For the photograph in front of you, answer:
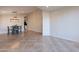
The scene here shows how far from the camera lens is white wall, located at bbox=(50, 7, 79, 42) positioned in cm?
804

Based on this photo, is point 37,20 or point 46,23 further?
point 37,20

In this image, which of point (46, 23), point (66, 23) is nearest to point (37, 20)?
point (46, 23)

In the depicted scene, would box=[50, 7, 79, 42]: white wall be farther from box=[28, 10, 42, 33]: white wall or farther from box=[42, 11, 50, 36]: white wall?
box=[28, 10, 42, 33]: white wall

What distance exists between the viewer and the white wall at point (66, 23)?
804 centimetres

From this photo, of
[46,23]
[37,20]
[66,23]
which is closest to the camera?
[66,23]

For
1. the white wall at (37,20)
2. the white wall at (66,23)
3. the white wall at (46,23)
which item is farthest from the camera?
the white wall at (37,20)

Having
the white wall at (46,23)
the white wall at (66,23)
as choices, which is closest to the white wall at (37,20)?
the white wall at (46,23)

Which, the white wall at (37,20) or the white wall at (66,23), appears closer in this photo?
the white wall at (66,23)

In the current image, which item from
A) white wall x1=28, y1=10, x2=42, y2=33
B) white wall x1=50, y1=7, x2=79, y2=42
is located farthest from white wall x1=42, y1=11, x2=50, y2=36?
white wall x1=28, y1=10, x2=42, y2=33

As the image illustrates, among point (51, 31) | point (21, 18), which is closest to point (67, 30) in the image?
point (51, 31)

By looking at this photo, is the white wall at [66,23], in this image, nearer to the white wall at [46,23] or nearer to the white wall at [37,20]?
the white wall at [46,23]

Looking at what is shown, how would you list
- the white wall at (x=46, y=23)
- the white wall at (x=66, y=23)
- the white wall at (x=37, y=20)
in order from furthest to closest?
1. the white wall at (x=37, y=20)
2. the white wall at (x=46, y=23)
3. the white wall at (x=66, y=23)

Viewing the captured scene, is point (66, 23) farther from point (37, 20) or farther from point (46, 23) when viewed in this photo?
point (37, 20)

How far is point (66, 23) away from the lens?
9.02 metres
